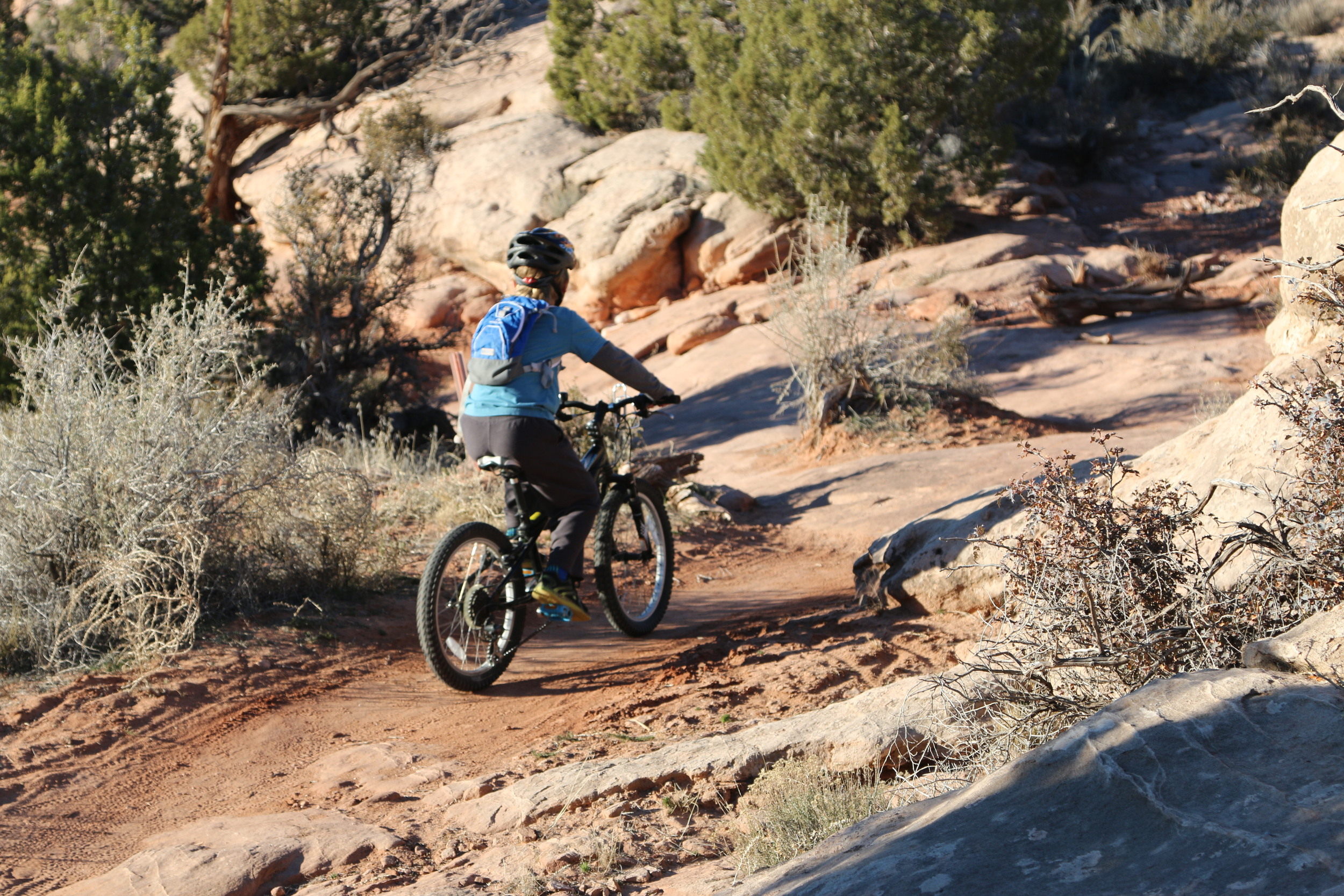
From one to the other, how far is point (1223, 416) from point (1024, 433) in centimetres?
602

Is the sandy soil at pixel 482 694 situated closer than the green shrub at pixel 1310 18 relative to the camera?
Yes

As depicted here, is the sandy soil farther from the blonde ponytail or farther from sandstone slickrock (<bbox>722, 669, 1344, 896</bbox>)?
the blonde ponytail

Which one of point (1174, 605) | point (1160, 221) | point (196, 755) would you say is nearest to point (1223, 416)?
point (1174, 605)

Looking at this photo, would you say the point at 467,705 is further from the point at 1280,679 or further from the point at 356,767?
the point at 1280,679

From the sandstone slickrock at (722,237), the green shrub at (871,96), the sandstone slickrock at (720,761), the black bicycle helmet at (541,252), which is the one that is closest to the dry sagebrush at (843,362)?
the black bicycle helmet at (541,252)

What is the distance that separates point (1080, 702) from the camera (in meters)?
3.04

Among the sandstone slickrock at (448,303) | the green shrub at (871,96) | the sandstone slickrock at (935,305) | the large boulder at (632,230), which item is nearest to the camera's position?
the sandstone slickrock at (935,305)

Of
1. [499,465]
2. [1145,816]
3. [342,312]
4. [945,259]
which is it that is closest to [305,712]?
[499,465]

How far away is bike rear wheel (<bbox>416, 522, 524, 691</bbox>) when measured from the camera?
4578mm

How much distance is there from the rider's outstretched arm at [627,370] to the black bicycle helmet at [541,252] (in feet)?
1.36

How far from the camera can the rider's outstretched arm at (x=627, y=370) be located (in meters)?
4.88

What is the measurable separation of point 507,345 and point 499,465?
516 millimetres

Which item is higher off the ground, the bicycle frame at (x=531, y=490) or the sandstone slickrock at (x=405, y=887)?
the bicycle frame at (x=531, y=490)

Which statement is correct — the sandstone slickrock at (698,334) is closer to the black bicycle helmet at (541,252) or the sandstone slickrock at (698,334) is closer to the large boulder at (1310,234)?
the black bicycle helmet at (541,252)
